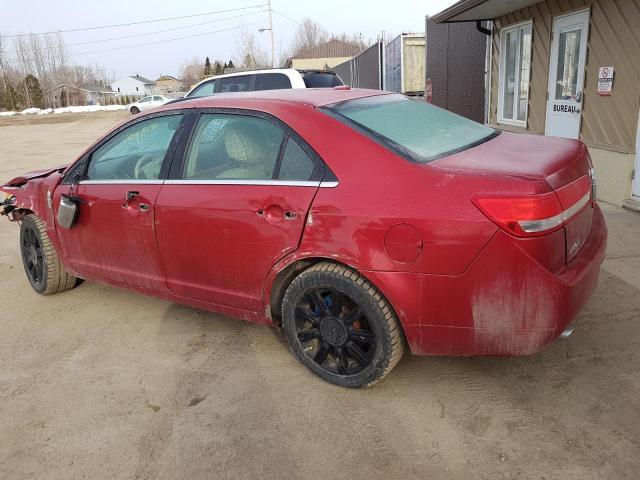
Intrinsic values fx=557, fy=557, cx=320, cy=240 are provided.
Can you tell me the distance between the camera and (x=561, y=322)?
8.33 ft

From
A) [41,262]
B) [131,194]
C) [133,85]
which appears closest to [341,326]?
[131,194]

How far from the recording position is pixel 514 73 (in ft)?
30.9

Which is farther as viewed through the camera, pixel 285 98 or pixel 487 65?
pixel 487 65

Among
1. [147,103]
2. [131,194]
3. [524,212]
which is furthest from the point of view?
[147,103]

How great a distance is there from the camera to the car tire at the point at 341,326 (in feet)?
9.06

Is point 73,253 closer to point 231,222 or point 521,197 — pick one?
point 231,222

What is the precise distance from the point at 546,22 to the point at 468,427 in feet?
23.5

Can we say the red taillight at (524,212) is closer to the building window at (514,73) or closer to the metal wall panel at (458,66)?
the building window at (514,73)

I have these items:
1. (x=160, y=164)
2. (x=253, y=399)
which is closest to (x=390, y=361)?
(x=253, y=399)

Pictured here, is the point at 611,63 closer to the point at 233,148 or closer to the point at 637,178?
the point at 637,178

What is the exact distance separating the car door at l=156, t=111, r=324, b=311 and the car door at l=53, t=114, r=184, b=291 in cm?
16

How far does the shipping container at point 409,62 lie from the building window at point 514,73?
24.9 ft

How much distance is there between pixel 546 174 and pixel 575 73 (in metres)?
5.79

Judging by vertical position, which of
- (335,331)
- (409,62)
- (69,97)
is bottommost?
(335,331)
